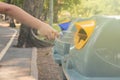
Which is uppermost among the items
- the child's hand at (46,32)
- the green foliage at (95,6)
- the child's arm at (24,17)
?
the child's arm at (24,17)

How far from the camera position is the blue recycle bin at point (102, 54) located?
13.0ft

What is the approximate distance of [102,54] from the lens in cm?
405

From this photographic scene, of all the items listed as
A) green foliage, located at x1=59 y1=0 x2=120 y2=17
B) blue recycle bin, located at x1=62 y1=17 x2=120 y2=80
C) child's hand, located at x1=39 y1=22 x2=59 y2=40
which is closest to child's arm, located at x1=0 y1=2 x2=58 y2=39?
Answer: child's hand, located at x1=39 y1=22 x2=59 y2=40

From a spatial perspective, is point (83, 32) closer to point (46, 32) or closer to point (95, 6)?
point (46, 32)

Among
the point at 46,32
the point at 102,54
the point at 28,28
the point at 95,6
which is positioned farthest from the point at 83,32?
the point at 95,6

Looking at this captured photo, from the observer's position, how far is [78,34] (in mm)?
4508

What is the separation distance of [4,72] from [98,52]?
635 centimetres

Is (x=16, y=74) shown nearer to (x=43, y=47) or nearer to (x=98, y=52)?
(x=98, y=52)

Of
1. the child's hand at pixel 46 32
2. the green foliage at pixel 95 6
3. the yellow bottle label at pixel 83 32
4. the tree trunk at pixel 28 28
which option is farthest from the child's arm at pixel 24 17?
the tree trunk at pixel 28 28

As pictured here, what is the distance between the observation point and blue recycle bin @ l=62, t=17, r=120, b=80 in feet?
13.0

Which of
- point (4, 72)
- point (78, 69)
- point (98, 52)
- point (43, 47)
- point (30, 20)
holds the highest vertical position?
point (30, 20)

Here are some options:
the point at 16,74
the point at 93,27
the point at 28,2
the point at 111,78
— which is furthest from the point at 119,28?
the point at 28,2

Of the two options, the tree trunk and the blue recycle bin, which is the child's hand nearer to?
the blue recycle bin

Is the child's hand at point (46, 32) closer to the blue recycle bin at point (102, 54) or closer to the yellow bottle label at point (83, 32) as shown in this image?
the blue recycle bin at point (102, 54)
